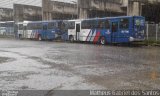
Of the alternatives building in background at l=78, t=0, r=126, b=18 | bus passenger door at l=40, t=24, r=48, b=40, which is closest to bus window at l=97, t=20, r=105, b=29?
building in background at l=78, t=0, r=126, b=18

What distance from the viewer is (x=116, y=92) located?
29.5ft

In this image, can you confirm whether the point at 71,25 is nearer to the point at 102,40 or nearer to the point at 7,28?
the point at 102,40

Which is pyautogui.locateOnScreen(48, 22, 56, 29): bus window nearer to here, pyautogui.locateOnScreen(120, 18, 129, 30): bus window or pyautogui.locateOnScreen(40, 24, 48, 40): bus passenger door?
pyautogui.locateOnScreen(40, 24, 48, 40): bus passenger door

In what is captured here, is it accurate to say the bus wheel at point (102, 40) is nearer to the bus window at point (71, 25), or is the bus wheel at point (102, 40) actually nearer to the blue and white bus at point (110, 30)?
the blue and white bus at point (110, 30)

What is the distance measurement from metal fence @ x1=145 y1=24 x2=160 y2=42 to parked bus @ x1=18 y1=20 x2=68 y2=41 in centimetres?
1183

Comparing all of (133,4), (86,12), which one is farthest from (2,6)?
(133,4)

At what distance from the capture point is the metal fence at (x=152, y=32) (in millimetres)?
34906

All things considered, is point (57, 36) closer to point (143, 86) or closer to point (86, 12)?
point (86, 12)

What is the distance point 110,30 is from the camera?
3462cm

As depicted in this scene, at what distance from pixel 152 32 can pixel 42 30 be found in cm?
1751

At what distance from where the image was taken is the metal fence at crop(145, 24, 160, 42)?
115 ft

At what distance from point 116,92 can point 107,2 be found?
38.6m

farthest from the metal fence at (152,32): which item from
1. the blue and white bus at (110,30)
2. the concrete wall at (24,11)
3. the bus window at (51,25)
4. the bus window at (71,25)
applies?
the concrete wall at (24,11)

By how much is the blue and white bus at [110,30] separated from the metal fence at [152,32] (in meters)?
2.43
